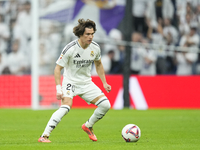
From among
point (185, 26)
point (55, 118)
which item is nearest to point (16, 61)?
point (185, 26)

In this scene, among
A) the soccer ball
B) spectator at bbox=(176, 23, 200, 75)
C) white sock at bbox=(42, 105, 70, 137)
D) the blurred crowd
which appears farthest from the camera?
the blurred crowd

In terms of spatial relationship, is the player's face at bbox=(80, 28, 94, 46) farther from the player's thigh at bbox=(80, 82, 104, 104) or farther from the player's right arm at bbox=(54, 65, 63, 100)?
the player's thigh at bbox=(80, 82, 104, 104)

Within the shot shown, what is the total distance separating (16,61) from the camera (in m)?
19.9

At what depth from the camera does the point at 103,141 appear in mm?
7109

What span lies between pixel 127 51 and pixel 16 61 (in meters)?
5.75

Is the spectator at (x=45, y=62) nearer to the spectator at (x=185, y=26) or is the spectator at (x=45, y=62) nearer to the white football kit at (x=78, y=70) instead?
the spectator at (x=185, y=26)

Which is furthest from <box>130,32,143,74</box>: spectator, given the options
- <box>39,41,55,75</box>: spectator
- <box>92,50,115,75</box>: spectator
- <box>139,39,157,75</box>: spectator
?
<box>39,41,55,75</box>: spectator

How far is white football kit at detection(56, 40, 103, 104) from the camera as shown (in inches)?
276

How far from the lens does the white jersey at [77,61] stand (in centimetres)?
700

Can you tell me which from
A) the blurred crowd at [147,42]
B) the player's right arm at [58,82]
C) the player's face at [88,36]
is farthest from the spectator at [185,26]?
the player's right arm at [58,82]

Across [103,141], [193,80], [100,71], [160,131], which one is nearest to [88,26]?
[100,71]

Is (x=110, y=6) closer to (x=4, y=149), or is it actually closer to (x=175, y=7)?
(x=175, y=7)

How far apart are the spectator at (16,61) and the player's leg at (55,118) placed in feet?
43.0

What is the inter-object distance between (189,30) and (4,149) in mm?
13327
